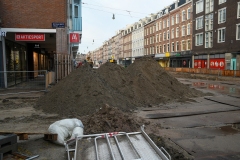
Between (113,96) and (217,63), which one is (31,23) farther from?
(217,63)

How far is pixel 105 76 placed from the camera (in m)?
13.3

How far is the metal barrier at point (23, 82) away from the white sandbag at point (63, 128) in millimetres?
7525

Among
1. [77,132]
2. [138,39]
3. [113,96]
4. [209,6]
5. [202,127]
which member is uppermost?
[209,6]

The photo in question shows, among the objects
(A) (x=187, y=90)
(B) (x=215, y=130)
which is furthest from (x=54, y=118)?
(A) (x=187, y=90)

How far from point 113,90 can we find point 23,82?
19.9ft

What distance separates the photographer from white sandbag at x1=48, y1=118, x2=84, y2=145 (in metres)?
5.30

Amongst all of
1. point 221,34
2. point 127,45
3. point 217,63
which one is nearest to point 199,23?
point 221,34

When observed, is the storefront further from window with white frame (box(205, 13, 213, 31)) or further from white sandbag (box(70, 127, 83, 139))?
white sandbag (box(70, 127, 83, 139))

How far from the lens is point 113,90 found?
37.0 feet

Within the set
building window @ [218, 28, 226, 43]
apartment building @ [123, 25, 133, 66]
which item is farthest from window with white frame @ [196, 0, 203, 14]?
apartment building @ [123, 25, 133, 66]

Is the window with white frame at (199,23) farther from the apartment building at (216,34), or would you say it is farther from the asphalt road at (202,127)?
the asphalt road at (202,127)

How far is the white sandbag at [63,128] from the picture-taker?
5.30 metres

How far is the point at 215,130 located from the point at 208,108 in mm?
3444

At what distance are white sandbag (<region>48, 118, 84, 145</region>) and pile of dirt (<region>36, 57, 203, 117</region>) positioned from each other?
2448mm
